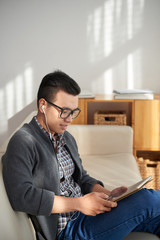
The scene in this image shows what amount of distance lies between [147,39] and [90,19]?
2.17 feet

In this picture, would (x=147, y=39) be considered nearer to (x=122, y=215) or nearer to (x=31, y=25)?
(x=31, y=25)

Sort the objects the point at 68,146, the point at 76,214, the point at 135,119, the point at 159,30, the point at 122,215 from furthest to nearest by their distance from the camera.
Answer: the point at 159,30 → the point at 135,119 → the point at 68,146 → the point at 76,214 → the point at 122,215

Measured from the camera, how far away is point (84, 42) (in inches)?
135

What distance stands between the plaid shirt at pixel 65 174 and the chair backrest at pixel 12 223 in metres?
0.17

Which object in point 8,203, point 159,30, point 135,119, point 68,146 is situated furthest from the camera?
point 159,30

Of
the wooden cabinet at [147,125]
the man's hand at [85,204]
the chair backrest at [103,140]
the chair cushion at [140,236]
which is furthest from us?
the wooden cabinet at [147,125]

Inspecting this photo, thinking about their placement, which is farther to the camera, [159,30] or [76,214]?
[159,30]

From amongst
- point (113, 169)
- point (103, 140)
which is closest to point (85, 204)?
point (113, 169)

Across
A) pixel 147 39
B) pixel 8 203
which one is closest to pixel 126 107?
pixel 147 39

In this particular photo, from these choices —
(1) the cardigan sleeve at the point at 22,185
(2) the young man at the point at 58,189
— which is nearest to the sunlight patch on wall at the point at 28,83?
(2) the young man at the point at 58,189

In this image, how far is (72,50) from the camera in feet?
11.3

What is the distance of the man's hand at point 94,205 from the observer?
1201 mm

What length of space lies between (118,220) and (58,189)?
272mm

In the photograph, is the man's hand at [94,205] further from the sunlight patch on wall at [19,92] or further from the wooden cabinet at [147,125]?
the sunlight patch on wall at [19,92]
